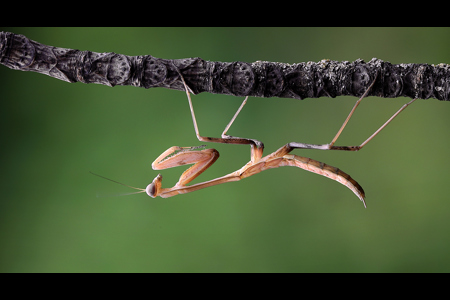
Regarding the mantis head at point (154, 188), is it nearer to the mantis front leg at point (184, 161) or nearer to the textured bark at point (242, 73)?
the mantis front leg at point (184, 161)

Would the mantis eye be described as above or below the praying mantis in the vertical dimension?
below

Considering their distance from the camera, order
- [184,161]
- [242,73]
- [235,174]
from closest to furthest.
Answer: [242,73], [184,161], [235,174]

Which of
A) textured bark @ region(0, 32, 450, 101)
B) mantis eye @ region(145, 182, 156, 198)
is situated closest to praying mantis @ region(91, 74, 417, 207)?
mantis eye @ region(145, 182, 156, 198)

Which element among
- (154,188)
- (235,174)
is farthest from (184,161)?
(235,174)

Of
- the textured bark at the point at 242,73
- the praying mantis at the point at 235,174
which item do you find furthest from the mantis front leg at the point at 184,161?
the textured bark at the point at 242,73

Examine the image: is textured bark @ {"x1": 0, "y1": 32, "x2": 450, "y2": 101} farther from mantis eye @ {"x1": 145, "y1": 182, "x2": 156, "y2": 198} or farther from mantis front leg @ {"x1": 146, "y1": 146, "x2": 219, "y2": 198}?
mantis eye @ {"x1": 145, "y1": 182, "x2": 156, "y2": 198}

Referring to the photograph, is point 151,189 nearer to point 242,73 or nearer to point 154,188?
point 154,188

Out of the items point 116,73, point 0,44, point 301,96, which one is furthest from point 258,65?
point 0,44

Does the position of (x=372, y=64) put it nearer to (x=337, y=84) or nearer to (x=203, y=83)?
(x=337, y=84)
